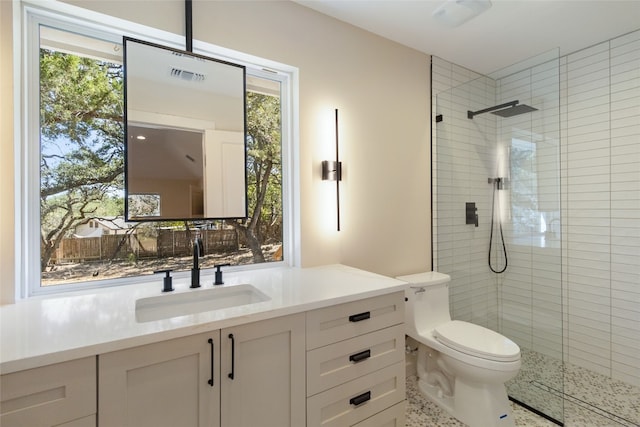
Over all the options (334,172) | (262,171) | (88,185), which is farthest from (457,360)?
(88,185)

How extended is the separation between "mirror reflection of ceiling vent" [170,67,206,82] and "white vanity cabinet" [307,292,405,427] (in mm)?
1378

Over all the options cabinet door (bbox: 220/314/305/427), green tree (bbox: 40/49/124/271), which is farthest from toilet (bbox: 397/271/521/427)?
green tree (bbox: 40/49/124/271)

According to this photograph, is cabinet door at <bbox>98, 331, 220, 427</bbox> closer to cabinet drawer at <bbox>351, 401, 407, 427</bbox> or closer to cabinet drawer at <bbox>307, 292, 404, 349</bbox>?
cabinet drawer at <bbox>307, 292, 404, 349</bbox>

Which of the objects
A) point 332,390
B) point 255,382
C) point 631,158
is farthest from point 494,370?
point 631,158

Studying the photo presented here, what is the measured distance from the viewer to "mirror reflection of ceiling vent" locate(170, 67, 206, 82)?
1575mm

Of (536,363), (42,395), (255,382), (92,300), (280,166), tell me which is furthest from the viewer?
(536,363)

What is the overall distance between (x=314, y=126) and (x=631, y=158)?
234cm

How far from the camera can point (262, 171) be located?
1922mm

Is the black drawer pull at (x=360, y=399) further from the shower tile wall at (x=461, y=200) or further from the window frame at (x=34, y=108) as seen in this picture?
the shower tile wall at (x=461, y=200)

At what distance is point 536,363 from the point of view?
214 cm

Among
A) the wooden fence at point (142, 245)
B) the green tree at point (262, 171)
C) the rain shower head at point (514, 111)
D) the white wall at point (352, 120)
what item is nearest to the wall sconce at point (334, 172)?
the white wall at point (352, 120)

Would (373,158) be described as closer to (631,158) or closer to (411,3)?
(411,3)

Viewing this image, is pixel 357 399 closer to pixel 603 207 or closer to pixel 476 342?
pixel 476 342

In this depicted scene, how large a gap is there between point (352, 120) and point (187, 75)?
1.07 m
